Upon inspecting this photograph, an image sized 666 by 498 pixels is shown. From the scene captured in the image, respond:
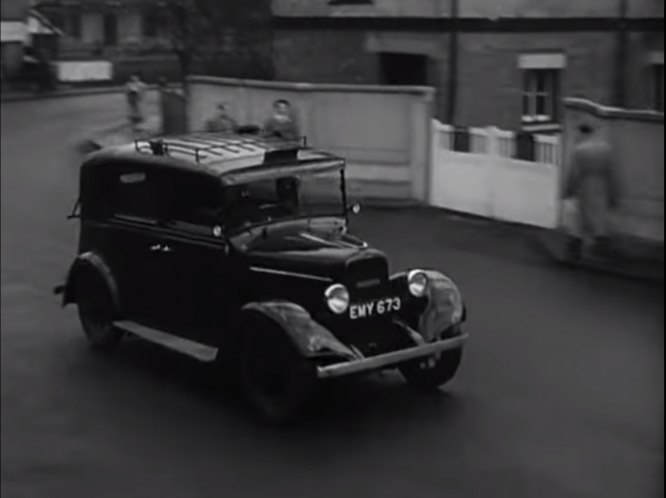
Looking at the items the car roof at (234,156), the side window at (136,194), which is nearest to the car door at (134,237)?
the side window at (136,194)

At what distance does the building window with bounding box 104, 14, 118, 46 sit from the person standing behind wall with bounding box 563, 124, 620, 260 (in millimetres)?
621

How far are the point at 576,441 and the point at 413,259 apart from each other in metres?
0.35

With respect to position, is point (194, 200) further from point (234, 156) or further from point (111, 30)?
point (111, 30)

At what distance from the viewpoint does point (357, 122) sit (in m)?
1.61

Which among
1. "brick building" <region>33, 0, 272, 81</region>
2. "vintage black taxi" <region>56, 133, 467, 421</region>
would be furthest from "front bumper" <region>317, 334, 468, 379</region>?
"brick building" <region>33, 0, 272, 81</region>

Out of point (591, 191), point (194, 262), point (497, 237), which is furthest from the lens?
point (194, 262)

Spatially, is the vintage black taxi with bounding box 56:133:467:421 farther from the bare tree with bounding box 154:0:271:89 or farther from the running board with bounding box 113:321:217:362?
the bare tree with bounding box 154:0:271:89

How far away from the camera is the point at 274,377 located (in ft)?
8.45

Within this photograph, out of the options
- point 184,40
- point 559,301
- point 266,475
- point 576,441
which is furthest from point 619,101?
point 266,475

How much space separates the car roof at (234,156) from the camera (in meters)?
1.62

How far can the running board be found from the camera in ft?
8.07

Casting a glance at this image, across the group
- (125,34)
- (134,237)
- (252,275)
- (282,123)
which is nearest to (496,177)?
(282,123)

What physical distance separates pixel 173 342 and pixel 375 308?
419mm

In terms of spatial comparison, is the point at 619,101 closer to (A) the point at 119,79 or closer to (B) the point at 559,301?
(B) the point at 559,301
